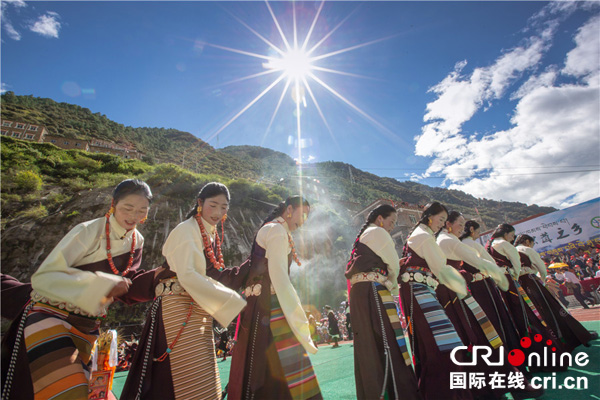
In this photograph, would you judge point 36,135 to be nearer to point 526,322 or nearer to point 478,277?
point 478,277

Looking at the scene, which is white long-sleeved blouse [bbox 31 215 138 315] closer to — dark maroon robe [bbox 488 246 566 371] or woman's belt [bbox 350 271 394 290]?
woman's belt [bbox 350 271 394 290]

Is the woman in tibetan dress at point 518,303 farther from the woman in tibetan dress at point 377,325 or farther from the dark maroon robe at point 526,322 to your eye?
the woman in tibetan dress at point 377,325

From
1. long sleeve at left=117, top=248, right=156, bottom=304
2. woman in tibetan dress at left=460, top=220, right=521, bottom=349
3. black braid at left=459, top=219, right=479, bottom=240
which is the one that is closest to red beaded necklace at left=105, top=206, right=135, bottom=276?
long sleeve at left=117, top=248, right=156, bottom=304

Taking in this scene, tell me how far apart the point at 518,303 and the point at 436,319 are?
274 cm

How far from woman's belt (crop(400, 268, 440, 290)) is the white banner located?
23.5m

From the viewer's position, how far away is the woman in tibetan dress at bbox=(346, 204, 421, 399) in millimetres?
2404

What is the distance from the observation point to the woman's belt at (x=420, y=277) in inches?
121

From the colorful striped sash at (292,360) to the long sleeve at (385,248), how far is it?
48.8 inches

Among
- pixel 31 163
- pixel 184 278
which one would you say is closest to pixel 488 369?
pixel 184 278

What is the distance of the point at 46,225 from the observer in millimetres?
23406

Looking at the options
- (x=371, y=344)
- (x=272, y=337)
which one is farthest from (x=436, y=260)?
(x=272, y=337)

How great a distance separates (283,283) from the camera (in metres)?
2.12

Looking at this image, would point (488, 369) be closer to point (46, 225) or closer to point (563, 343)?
point (563, 343)

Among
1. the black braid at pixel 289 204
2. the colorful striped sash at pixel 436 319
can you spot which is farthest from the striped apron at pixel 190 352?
the colorful striped sash at pixel 436 319
